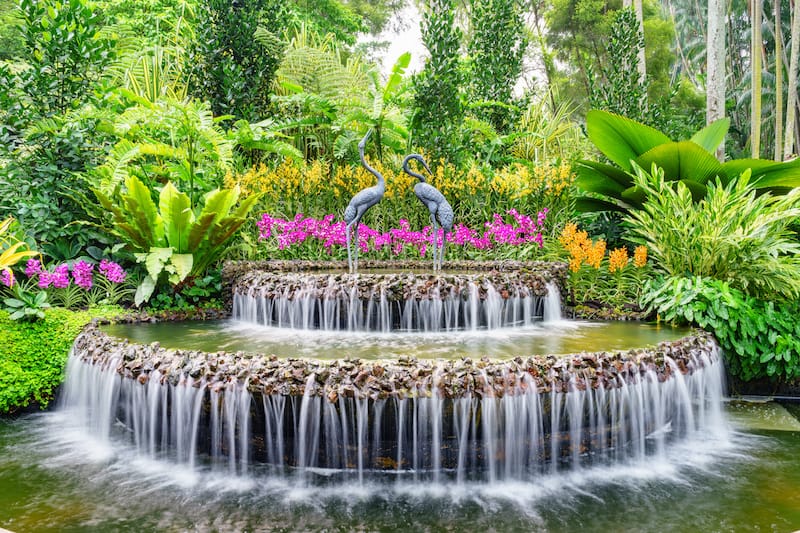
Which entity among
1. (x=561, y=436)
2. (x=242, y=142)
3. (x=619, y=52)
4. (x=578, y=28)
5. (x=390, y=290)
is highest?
(x=578, y=28)

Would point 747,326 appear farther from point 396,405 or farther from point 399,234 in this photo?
point 399,234

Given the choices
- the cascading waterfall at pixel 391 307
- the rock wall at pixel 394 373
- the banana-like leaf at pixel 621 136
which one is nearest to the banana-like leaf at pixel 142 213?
the cascading waterfall at pixel 391 307

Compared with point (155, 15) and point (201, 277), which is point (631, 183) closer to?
point (201, 277)

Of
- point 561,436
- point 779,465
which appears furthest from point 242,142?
point 779,465

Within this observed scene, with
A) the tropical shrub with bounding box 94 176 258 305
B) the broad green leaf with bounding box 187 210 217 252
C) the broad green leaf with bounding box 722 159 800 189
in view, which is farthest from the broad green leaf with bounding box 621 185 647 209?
the broad green leaf with bounding box 187 210 217 252

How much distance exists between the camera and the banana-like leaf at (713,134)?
7.41 metres

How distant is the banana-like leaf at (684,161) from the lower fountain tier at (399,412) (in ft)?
11.7

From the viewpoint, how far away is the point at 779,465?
3352 millimetres

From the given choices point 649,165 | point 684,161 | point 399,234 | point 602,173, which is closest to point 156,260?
point 399,234

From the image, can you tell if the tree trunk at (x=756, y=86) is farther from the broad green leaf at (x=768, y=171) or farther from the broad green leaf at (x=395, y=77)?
the broad green leaf at (x=395, y=77)

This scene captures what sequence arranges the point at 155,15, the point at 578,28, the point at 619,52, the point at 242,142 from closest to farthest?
the point at 242,142 → the point at 619,52 → the point at 155,15 → the point at 578,28

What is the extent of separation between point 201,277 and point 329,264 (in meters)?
1.45

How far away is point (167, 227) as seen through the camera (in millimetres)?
5668

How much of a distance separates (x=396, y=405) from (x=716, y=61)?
844 centimetres
